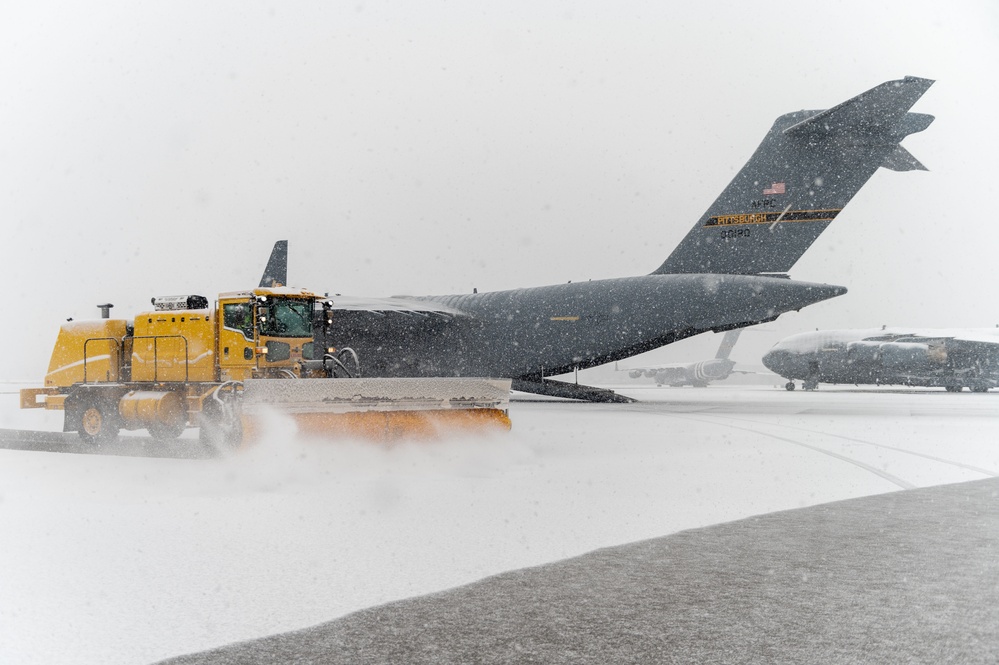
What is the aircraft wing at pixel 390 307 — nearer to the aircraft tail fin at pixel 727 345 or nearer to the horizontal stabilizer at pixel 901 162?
the horizontal stabilizer at pixel 901 162

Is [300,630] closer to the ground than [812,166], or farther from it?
closer to the ground

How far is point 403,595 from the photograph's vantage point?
4.58 meters

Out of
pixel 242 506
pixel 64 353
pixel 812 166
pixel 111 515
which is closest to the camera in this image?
pixel 111 515

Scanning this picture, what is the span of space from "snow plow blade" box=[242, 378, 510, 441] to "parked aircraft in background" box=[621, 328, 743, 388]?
49.6 metres

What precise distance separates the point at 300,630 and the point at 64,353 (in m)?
13.5

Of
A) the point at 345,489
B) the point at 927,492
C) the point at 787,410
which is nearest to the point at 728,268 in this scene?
the point at 787,410

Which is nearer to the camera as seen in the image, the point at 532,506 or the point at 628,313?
the point at 532,506

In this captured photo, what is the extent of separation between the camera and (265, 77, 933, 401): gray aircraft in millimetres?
22906

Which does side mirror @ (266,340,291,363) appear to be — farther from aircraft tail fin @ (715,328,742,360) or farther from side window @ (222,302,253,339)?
aircraft tail fin @ (715,328,742,360)

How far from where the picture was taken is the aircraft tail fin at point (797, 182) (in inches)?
889

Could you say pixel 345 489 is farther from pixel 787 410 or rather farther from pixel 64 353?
pixel 787 410

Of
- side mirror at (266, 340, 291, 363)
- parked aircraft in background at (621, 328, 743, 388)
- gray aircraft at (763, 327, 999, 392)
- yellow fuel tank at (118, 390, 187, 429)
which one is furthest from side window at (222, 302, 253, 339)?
parked aircraft in background at (621, 328, 743, 388)

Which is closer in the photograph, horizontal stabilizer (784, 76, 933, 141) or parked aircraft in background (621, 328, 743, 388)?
horizontal stabilizer (784, 76, 933, 141)

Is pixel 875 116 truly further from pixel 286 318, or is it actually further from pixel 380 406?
pixel 380 406
